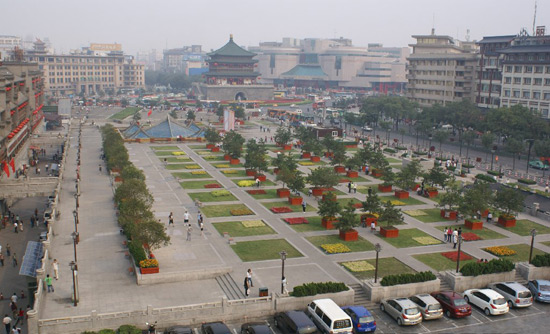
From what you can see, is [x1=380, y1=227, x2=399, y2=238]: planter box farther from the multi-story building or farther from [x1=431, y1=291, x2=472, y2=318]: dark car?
the multi-story building

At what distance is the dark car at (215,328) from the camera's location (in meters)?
25.6

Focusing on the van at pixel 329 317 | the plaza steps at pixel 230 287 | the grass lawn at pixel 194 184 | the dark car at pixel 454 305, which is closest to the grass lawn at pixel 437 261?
the dark car at pixel 454 305

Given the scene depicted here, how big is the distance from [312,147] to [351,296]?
147 ft

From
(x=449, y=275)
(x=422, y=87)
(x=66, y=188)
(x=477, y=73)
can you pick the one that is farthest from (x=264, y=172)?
(x=422, y=87)

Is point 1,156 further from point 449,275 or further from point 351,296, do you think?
point 449,275

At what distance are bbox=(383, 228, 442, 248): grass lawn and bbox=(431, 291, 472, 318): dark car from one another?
385 inches

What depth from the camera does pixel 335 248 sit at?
38.4 m

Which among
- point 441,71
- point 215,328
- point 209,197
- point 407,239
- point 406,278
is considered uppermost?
point 441,71

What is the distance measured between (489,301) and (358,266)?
335 inches

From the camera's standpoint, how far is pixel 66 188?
53.6 metres

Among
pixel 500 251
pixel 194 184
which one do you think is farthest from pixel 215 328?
pixel 194 184

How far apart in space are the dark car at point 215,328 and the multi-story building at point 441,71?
100538 mm

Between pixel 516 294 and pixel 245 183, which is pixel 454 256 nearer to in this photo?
pixel 516 294

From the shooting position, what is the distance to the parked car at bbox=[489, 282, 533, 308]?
30.3 metres
